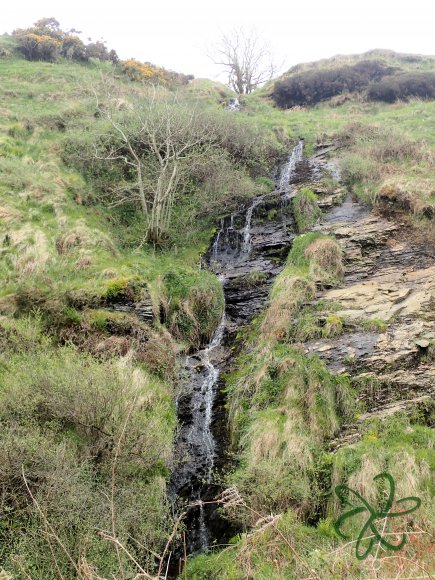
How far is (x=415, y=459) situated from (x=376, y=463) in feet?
1.93

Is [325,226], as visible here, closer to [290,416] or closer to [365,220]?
[365,220]

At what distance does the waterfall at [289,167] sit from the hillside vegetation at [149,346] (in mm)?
731

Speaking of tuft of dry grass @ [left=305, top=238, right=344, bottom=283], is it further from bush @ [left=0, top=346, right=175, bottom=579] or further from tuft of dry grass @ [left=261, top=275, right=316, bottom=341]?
bush @ [left=0, top=346, right=175, bottom=579]

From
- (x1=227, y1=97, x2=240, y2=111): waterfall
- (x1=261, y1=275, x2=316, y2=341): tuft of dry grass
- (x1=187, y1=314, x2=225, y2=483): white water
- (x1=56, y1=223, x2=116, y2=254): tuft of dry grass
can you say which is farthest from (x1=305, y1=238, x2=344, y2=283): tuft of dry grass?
(x1=227, y1=97, x2=240, y2=111): waterfall

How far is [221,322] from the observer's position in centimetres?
1263

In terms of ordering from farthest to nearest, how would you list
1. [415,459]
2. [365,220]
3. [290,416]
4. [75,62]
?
[75,62] < [365,220] < [290,416] < [415,459]

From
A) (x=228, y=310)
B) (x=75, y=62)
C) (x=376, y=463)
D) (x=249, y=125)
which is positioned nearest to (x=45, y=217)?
(x=228, y=310)

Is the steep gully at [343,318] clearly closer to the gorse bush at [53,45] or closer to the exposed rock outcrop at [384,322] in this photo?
the exposed rock outcrop at [384,322]

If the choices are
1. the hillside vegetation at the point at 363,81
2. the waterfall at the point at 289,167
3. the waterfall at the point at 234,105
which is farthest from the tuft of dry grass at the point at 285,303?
the hillside vegetation at the point at 363,81

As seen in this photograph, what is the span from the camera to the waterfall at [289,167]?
19672 mm

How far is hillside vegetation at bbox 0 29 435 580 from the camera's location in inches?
212

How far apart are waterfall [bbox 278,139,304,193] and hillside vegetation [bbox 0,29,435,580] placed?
731mm

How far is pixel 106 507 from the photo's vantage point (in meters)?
5.69

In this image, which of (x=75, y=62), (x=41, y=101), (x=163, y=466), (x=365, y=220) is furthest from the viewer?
(x=75, y=62)
